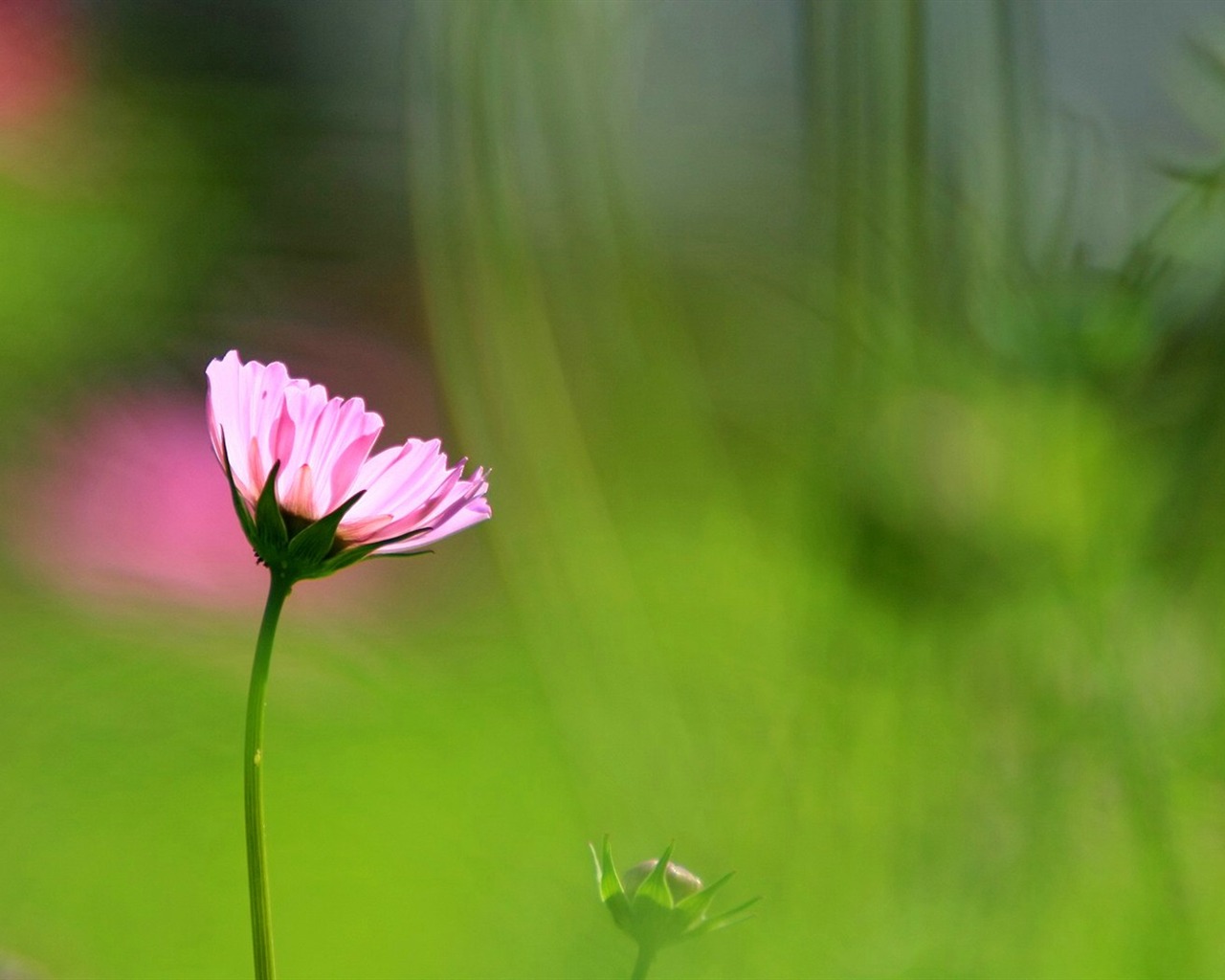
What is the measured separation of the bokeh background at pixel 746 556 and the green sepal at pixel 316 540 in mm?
114

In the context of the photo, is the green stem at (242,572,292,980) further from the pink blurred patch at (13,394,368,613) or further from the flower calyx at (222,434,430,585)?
the pink blurred patch at (13,394,368,613)

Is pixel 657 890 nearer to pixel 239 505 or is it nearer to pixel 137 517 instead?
pixel 239 505

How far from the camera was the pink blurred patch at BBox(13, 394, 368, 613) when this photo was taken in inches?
30.2

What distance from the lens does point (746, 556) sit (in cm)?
47

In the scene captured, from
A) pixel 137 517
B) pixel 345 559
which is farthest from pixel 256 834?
pixel 137 517

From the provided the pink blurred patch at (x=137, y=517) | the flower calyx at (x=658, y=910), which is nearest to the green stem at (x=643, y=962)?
the flower calyx at (x=658, y=910)

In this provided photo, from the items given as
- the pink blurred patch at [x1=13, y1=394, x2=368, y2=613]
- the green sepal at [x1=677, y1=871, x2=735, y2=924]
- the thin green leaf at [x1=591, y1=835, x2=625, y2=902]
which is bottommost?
the green sepal at [x1=677, y1=871, x2=735, y2=924]

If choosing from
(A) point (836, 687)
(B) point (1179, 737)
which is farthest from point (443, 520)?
(B) point (1179, 737)

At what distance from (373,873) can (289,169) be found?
0.57m

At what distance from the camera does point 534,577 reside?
1.28ft

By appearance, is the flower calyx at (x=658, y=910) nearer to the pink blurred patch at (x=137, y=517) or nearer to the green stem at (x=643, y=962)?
the green stem at (x=643, y=962)

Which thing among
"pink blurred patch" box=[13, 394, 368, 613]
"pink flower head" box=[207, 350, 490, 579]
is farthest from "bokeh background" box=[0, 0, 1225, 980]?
"pink flower head" box=[207, 350, 490, 579]

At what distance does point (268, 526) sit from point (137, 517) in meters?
0.69

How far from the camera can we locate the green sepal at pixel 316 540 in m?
0.16
